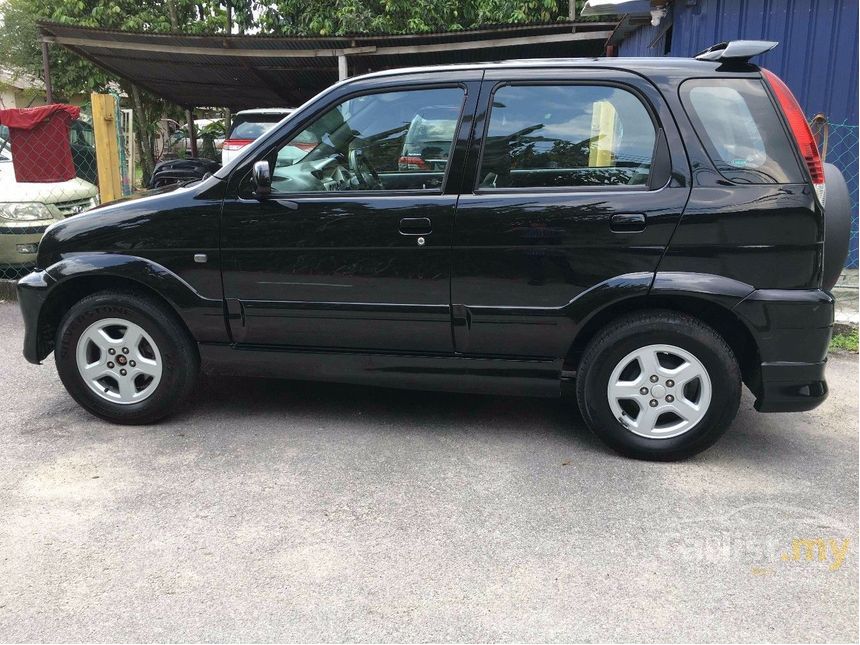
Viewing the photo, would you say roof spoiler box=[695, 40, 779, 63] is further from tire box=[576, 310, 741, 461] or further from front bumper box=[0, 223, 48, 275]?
front bumper box=[0, 223, 48, 275]

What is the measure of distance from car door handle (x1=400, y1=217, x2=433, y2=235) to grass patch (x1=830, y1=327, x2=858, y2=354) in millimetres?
3731

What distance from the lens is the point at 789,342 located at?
10.6 feet

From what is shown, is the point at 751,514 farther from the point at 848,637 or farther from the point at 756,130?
the point at 756,130

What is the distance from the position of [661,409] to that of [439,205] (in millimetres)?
1431

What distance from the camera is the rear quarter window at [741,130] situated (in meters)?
3.18

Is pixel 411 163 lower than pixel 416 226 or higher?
higher

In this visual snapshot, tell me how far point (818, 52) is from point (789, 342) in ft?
16.4

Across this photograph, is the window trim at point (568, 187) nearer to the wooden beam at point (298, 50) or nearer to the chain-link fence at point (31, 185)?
the chain-link fence at point (31, 185)

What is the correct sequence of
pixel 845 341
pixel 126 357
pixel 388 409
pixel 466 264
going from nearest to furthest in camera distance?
pixel 466 264 < pixel 126 357 < pixel 388 409 < pixel 845 341

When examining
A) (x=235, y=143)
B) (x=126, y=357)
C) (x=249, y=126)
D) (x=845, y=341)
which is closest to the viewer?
(x=126, y=357)

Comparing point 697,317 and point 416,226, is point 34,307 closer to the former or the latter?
point 416,226

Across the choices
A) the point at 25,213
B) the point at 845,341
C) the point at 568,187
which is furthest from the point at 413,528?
the point at 25,213

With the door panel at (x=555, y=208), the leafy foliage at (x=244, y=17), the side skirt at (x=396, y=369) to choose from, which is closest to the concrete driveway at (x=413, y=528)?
the side skirt at (x=396, y=369)

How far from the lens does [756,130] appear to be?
3.20 m
